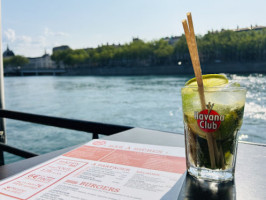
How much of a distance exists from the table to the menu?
2 centimetres

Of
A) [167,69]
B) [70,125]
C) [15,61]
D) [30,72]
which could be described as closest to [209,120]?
[70,125]

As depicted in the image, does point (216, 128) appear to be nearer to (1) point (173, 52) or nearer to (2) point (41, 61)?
(1) point (173, 52)

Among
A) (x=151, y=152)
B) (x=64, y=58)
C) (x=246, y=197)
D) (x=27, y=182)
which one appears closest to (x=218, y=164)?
(x=246, y=197)

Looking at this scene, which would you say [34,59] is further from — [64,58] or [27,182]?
[27,182]

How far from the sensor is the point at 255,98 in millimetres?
9586

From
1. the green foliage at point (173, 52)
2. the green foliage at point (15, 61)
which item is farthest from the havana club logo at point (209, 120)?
the green foliage at point (15, 61)

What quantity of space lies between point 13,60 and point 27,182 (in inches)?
1325

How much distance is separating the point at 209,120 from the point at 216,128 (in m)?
0.01

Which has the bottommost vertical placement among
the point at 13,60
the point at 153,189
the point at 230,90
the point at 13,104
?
the point at 13,104

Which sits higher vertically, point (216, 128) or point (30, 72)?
point (30, 72)

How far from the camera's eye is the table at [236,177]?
29 cm

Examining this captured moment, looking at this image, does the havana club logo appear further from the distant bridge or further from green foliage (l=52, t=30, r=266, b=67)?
the distant bridge

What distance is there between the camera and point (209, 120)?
31 centimetres

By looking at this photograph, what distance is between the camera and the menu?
1.02 ft
